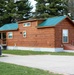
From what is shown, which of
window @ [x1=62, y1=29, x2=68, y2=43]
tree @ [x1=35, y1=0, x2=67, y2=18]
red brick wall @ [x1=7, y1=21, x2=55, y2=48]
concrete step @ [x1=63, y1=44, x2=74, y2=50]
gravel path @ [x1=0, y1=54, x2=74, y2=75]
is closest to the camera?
gravel path @ [x1=0, y1=54, x2=74, y2=75]

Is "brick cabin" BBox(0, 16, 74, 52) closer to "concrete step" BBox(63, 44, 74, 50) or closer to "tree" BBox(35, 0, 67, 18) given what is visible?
"concrete step" BBox(63, 44, 74, 50)

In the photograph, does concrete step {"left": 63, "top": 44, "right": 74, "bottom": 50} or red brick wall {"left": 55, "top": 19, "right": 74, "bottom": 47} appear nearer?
concrete step {"left": 63, "top": 44, "right": 74, "bottom": 50}

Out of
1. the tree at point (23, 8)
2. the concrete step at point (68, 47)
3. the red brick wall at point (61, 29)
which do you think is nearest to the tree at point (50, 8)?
the tree at point (23, 8)

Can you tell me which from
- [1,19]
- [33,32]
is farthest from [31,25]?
[1,19]

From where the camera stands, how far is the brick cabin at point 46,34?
3541 centimetres

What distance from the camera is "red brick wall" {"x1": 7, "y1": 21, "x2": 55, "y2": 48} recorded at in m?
35.7

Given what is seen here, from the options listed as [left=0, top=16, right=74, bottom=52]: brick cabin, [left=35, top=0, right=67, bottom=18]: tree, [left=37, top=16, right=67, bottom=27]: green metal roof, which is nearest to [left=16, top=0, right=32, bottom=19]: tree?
[left=35, top=0, right=67, bottom=18]: tree

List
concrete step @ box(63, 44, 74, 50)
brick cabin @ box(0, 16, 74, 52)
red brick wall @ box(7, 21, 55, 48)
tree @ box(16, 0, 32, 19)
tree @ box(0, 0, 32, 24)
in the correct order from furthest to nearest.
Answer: tree @ box(16, 0, 32, 19) → tree @ box(0, 0, 32, 24) → red brick wall @ box(7, 21, 55, 48) → brick cabin @ box(0, 16, 74, 52) → concrete step @ box(63, 44, 74, 50)

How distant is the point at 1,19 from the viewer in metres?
57.1

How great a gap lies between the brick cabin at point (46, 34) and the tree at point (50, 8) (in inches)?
668

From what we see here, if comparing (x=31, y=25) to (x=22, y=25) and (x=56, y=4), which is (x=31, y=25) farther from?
(x=56, y=4)

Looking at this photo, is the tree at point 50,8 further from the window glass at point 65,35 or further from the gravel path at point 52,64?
the gravel path at point 52,64

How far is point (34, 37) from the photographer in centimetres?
3834

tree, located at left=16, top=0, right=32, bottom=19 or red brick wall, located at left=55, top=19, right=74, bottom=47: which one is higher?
tree, located at left=16, top=0, right=32, bottom=19
